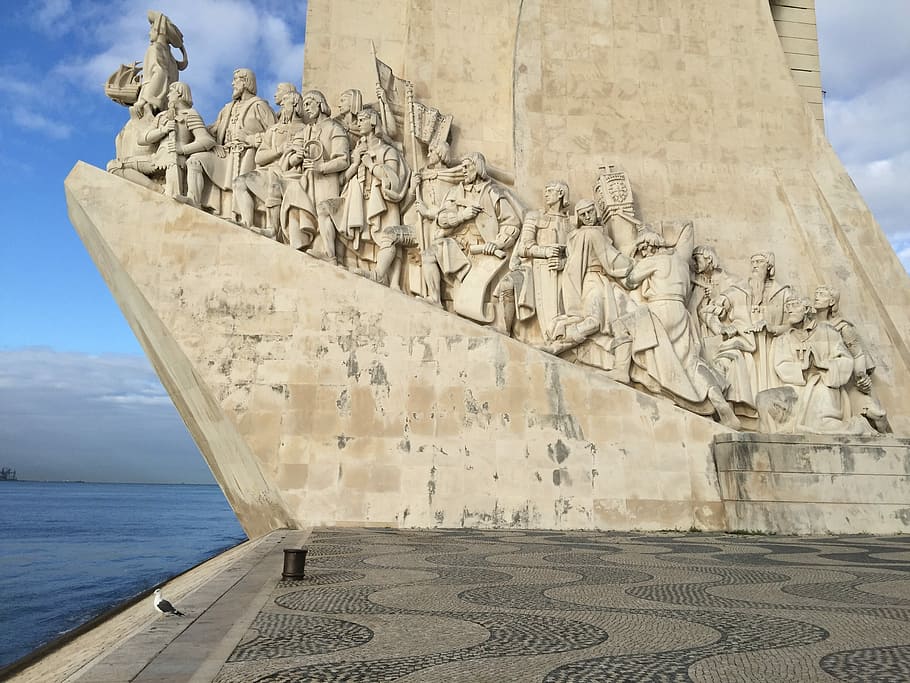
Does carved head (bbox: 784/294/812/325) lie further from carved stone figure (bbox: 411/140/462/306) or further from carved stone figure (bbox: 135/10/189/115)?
carved stone figure (bbox: 135/10/189/115)

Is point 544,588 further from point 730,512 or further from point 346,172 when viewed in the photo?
point 346,172

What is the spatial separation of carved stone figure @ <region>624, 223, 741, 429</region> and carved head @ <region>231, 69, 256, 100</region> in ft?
15.7

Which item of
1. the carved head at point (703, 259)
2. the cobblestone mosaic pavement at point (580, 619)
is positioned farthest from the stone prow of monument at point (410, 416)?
the cobblestone mosaic pavement at point (580, 619)

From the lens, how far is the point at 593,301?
788cm

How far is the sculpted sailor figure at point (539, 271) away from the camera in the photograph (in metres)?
7.89

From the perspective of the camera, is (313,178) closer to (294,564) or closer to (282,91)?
(282,91)

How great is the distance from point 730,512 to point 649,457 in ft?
2.77

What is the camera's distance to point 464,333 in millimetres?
7391

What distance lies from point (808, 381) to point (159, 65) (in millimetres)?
7851

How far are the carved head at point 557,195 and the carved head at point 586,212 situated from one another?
0.53 feet

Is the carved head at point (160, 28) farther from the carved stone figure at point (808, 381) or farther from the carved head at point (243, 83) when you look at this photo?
the carved stone figure at point (808, 381)

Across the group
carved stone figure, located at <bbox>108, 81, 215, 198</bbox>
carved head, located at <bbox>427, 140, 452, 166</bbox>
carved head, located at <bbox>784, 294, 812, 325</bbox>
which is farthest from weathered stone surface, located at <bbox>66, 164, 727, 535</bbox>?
carved head, located at <bbox>427, 140, 452, 166</bbox>

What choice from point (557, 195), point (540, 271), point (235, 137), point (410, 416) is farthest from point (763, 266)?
point (235, 137)

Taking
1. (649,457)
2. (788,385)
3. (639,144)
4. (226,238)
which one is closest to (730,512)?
(649,457)
